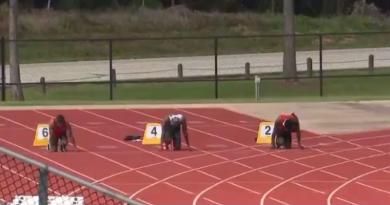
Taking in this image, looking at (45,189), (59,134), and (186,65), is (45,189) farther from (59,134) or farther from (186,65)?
(186,65)

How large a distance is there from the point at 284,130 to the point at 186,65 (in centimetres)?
2210

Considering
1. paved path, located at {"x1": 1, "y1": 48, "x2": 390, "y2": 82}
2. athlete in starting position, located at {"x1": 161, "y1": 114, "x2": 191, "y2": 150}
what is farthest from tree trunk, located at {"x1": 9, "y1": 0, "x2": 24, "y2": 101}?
athlete in starting position, located at {"x1": 161, "y1": 114, "x2": 191, "y2": 150}

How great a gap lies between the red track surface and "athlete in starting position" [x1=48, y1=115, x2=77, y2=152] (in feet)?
0.65

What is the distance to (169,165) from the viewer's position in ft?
58.6

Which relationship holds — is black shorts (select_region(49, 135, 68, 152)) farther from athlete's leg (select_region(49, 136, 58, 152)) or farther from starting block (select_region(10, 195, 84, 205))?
starting block (select_region(10, 195, 84, 205))

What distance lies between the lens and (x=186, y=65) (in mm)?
41125

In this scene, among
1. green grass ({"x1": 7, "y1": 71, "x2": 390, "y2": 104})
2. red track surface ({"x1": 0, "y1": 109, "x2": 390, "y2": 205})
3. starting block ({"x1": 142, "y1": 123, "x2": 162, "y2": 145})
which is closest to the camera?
red track surface ({"x1": 0, "y1": 109, "x2": 390, "y2": 205})

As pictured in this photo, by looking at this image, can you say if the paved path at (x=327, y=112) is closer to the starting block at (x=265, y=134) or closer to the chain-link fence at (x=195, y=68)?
the starting block at (x=265, y=134)

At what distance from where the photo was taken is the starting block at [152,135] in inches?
788

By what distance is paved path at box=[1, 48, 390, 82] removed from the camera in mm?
37625

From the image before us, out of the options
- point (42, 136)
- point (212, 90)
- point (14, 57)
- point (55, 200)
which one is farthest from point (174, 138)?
point (212, 90)

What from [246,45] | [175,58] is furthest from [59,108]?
[246,45]

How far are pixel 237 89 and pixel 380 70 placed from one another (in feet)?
26.8

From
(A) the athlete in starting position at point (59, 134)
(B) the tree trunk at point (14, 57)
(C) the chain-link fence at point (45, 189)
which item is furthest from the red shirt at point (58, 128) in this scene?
(B) the tree trunk at point (14, 57)
